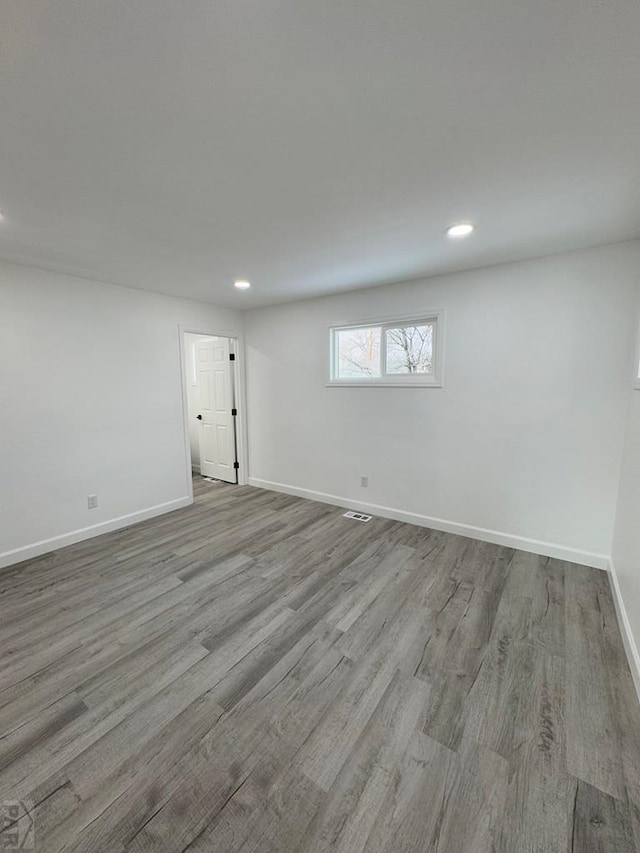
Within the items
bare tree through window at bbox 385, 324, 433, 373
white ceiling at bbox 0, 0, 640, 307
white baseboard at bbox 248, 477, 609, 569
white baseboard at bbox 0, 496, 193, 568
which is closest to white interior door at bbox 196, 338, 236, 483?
white baseboard at bbox 0, 496, 193, 568

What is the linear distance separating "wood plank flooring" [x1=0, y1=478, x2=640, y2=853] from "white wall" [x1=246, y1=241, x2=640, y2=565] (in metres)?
0.53

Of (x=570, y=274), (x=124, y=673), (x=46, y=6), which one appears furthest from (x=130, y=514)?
(x=570, y=274)

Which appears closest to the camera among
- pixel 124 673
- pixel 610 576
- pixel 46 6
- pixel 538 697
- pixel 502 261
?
pixel 46 6

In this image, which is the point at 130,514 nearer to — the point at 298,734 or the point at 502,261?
the point at 298,734

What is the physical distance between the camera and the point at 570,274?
104 inches

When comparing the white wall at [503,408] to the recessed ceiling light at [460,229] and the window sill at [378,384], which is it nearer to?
the window sill at [378,384]

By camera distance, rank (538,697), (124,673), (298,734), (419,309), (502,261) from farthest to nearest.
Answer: (419,309) < (502,261) < (124,673) < (538,697) < (298,734)

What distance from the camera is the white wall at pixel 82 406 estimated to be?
2.86m

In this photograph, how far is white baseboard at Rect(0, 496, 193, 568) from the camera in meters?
2.88

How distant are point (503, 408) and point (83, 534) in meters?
4.13

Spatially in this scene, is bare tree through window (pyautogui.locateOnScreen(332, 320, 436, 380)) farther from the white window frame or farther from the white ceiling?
the white ceiling

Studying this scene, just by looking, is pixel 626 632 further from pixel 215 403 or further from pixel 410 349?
pixel 215 403

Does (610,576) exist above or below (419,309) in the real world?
below

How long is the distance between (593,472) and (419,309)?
6.71ft
